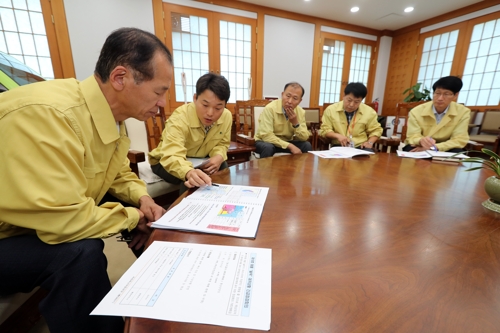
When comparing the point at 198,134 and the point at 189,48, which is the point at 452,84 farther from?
the point at 189,48

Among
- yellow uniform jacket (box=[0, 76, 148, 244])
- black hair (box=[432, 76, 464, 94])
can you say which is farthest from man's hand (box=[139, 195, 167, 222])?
black hair (box=[432, 76, 464, 94])

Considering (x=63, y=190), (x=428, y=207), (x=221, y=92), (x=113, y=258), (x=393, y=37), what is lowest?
(x=113, y=258)

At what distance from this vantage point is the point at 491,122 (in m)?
3.96

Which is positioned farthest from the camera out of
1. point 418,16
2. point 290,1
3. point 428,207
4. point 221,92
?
point 418,16

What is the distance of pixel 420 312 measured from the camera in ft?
1.22

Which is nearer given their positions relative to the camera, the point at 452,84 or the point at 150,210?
the point at 150,210

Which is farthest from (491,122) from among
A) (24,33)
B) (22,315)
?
(24,33)

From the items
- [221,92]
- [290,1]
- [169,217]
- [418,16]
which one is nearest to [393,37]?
[418,16]

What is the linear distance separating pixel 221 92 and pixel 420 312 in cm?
134

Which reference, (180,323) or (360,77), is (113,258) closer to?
(180,323)

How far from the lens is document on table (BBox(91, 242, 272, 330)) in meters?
0.35

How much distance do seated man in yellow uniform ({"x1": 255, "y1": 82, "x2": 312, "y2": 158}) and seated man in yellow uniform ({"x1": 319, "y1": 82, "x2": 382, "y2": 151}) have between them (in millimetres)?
285

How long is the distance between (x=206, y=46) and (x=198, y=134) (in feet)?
11.0

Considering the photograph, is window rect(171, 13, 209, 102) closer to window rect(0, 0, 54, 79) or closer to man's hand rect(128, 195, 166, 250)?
window rect(0, 0, 54, 79)
